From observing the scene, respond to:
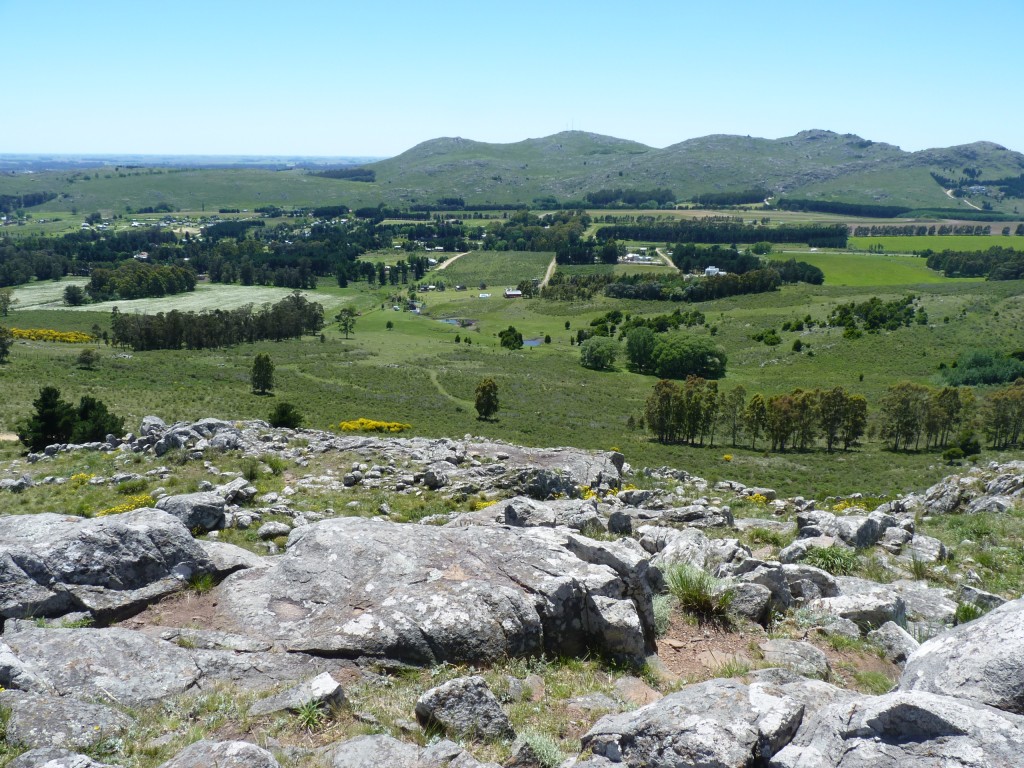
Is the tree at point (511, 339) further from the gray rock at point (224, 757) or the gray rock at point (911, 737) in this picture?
the gray rock at point (911, 737)

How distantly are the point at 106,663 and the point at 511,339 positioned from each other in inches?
4742

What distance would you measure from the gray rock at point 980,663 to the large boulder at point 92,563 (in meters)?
11.6

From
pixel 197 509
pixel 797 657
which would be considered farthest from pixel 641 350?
pixel 797 657

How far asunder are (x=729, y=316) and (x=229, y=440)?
13418cm

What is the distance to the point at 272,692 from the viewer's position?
8.85 meters

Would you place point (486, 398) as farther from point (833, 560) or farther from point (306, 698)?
point (306, 698)

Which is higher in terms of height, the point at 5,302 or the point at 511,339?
the point at 5,302

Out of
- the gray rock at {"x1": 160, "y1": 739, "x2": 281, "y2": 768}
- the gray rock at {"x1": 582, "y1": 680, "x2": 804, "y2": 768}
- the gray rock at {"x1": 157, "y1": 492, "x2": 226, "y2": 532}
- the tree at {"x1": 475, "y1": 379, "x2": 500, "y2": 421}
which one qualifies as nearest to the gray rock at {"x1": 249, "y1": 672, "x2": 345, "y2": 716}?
the gray rock at {"x1": 160, "y1": 739, "x2": 281, "y2": 768}

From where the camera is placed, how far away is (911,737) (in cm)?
593

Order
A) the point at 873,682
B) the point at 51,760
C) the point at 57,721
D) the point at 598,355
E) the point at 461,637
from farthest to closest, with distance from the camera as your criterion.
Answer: the point at 598,355
the point at 873,682
the point at 461,637
the point at 57,721
the point at 51,760

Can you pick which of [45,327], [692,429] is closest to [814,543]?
[692,429]

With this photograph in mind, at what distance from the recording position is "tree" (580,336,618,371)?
375 feet

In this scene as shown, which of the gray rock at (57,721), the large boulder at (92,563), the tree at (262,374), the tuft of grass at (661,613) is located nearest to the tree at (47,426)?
the large boulder at (92,563)

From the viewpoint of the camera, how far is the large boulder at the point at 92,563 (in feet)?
35.7
